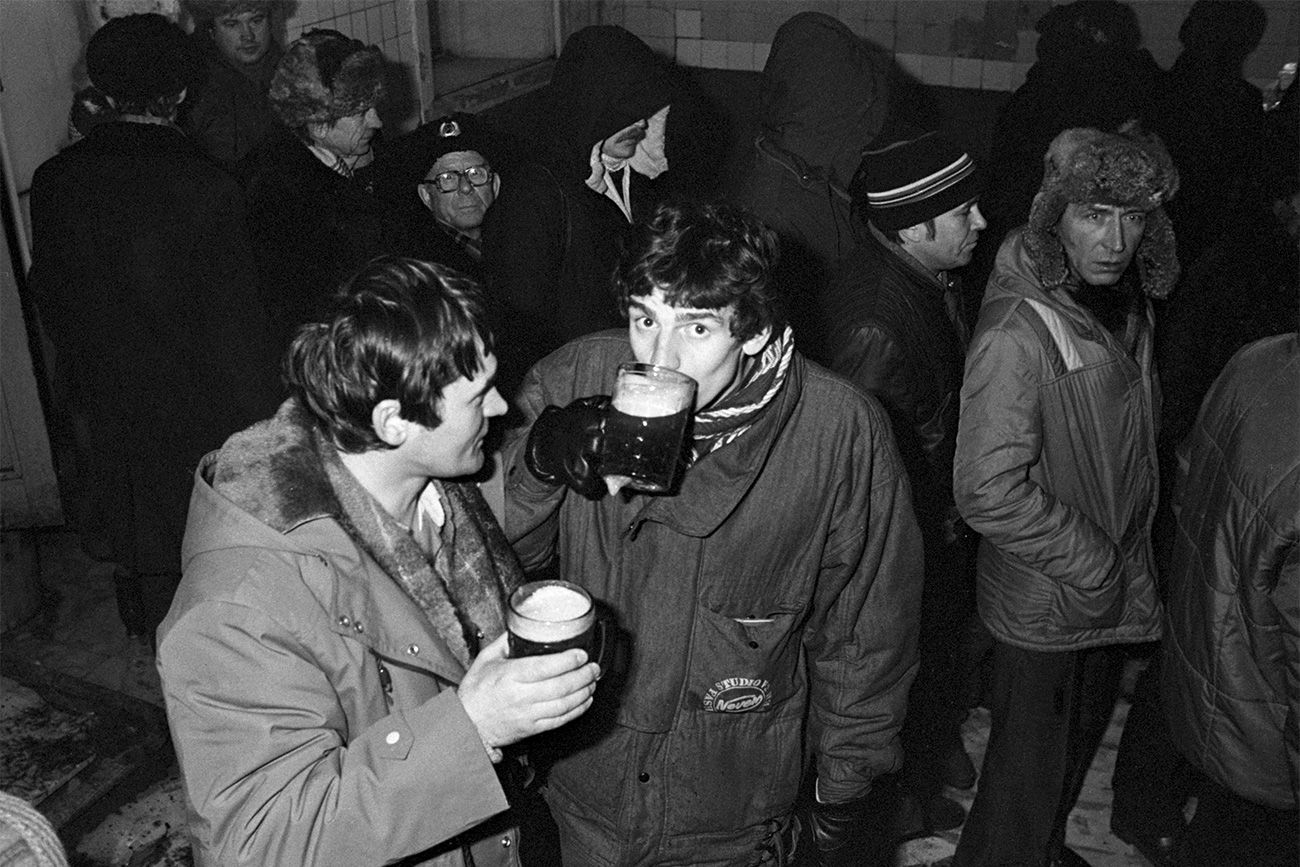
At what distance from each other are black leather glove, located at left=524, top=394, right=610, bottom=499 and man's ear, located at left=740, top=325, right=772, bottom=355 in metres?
0.30

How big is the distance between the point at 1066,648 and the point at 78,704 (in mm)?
3279

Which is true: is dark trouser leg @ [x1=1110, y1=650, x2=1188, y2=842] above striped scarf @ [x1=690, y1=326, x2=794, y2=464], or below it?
below

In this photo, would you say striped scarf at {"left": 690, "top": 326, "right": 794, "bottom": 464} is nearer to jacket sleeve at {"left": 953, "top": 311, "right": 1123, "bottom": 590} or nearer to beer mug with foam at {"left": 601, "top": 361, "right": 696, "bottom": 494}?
beer mug with foam at {"left": 601, "top": 361, "right": 696, "bottom": 494}

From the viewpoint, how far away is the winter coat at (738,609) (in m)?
2.35

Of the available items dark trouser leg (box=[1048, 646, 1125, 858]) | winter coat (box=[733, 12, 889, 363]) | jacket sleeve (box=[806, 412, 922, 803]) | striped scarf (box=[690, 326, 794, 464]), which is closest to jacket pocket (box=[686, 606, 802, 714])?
jacket sleeve (box=[806, 412, 922, 803])

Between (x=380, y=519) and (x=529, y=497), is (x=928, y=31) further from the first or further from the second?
(x=380, y=519)

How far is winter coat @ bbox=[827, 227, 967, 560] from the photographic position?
10.5 ft

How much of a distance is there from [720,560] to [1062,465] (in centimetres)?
112

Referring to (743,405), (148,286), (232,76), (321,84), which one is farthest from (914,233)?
(232,76)

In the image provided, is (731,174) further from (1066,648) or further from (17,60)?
(1066,648)

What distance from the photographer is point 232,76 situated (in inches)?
194

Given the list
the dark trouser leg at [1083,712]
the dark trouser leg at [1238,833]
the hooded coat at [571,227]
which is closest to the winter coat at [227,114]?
the hooded coat at [571,227]

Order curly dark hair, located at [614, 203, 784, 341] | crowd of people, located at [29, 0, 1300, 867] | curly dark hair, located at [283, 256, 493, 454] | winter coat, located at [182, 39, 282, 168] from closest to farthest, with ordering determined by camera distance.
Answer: crowd of people, located at [29, 0, 1300, 867] < curly dark hair, located at [283, 256, 493, 454] < curly dark hair, located at [614, 203, 784, 341] < winter coat, located at [182, 39, 282, 168]

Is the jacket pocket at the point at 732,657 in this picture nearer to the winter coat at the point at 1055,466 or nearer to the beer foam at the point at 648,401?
the beer foam at the point at 648,401
